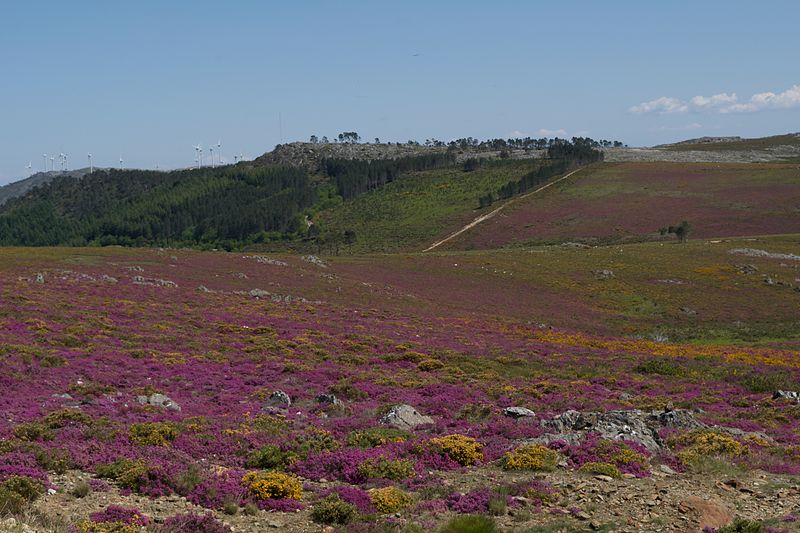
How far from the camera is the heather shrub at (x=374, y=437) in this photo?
18731mm

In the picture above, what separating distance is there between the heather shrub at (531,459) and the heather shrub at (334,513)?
519 cm

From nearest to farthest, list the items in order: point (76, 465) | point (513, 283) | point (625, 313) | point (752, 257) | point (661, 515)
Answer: point (661, 515)
point (76, 465)
point (625, 313)
point (513, 283)
point (752, 257)

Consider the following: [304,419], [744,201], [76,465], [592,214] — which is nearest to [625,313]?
[304,419]

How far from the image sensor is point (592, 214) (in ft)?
494

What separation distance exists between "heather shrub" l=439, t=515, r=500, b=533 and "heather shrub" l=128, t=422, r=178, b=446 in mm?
8904

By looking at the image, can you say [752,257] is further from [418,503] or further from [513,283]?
[418,503]

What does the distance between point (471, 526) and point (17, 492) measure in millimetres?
8925

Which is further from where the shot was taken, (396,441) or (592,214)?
(592,214)

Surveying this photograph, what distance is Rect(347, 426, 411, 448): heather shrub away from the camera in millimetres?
18731

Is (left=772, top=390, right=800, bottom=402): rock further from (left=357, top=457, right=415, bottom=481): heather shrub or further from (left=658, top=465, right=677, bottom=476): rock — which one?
(left=357, top=457, right=415, bottom=481): heather shrub

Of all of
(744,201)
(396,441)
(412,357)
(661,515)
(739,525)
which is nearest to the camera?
(739,525)

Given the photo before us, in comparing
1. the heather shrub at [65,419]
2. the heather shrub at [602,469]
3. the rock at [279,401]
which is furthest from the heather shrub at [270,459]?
the heather shrub at [602,469]

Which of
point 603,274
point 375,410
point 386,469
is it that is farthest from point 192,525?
point 603,274

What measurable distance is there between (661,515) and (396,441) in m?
7.80
